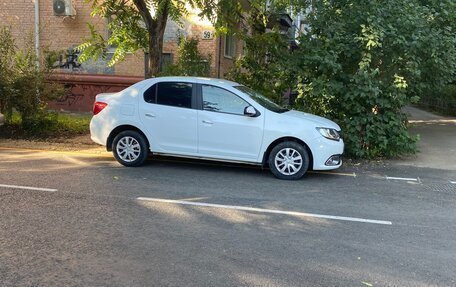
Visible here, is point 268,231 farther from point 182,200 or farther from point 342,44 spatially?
point 342,44

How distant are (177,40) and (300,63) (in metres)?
6.47

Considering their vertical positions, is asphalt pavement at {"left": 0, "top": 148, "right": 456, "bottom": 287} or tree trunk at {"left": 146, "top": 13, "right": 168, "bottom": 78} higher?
tree trunk at {"left": 146, "top": 13, "right": 168, "bottom": 78}

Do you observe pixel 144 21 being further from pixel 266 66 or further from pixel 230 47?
pixel 230 47

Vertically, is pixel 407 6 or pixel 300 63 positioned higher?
pixel 407 6

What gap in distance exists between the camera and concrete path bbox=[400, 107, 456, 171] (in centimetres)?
999

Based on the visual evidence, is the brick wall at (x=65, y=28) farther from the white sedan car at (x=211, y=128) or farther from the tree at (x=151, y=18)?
the white sedan car at (x=211, y=128)

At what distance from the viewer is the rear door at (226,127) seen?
806cm

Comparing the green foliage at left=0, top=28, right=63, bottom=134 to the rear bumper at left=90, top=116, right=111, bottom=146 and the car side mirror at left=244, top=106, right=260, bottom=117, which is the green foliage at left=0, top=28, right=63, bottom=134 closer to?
the rear bumper at left=90, top=116, right=111, bottom=146

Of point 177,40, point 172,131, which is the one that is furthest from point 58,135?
point 177,40

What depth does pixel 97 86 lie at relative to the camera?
16.5 meters

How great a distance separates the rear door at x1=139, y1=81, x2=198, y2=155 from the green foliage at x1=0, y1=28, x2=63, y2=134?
160 inches

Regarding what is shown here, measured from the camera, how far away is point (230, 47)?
60.5 ft

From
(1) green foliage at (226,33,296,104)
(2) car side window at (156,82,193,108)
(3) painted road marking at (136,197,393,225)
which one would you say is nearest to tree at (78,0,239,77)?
(1) green foliage at (226,33,296,104)

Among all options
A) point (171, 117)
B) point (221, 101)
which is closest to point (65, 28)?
point (171, 117)
